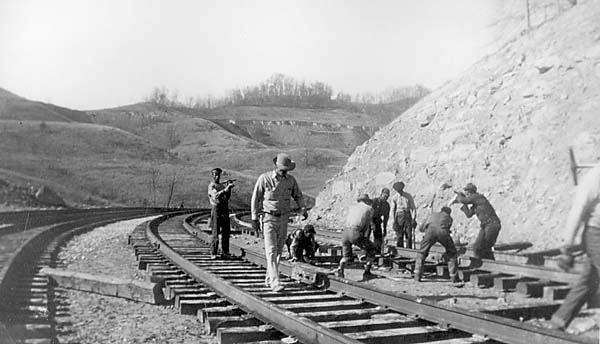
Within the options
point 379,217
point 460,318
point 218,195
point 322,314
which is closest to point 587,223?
point 460,318

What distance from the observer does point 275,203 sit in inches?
280

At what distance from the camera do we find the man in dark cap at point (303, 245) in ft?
32.3

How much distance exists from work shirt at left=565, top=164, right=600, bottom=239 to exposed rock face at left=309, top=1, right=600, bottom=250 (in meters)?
7.97

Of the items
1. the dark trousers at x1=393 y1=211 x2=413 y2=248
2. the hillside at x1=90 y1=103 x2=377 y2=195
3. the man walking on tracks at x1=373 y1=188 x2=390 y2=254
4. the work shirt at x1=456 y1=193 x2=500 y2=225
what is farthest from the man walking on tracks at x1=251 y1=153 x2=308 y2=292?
the hillside at x1=90 y1=103 x2=377 y2=195

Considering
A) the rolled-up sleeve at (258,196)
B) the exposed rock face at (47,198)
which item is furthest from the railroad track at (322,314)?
the exposed rock face at (47,198)

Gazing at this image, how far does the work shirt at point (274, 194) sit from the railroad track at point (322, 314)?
914mm

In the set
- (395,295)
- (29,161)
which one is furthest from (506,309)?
(29,161)

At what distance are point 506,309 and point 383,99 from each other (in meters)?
101

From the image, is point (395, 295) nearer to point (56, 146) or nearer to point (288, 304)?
point (288, 304)

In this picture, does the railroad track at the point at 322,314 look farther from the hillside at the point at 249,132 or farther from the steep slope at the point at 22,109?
the steep slope at the point at 22,109

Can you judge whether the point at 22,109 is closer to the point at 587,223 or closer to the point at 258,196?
the point at 258,196

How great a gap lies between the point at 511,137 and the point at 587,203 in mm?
12598

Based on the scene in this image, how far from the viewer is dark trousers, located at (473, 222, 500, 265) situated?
9406 mm

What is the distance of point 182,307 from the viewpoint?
246 inches
